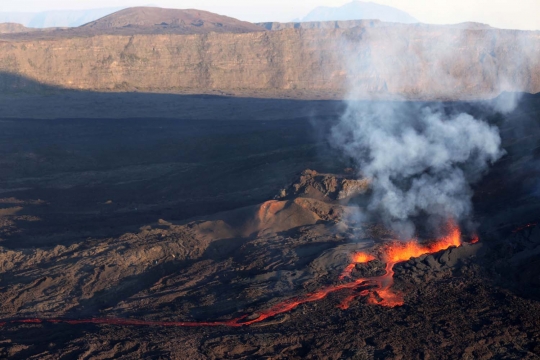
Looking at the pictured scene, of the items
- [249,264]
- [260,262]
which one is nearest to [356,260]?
[260,262]

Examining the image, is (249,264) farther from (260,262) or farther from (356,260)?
(356,260)

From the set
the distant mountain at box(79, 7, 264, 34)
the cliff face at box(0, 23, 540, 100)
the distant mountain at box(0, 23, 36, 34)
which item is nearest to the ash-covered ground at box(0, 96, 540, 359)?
the cliff face at box(0, 23, 540, 100)

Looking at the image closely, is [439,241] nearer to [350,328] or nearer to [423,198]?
[423,198]

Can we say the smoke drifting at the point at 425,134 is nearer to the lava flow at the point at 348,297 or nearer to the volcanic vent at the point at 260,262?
the volcanic vent at the point at 260,262

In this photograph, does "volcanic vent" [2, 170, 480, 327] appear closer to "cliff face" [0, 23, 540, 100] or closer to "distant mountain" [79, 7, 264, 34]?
"cliff face" [0, 23, 540, 100]

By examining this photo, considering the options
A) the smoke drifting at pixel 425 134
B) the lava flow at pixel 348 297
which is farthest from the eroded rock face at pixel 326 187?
the lava flow at pixel 348 297

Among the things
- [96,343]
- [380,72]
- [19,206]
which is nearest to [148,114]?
[19,206]
